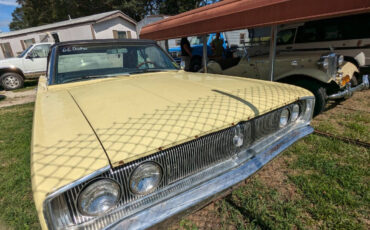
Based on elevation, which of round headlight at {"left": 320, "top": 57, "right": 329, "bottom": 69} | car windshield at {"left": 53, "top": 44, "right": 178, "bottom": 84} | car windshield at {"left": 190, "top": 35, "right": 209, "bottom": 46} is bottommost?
round headlight at {"left": 320, "top": 57, "right": 329, "bottom": 69}

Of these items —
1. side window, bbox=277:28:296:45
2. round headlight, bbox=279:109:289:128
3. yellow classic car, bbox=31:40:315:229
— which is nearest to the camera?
yellow classic car, bbox=31:40:315:229

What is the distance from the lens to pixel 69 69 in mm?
2455

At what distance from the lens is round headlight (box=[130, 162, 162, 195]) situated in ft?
3.72

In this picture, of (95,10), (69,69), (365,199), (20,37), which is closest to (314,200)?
(365,199)

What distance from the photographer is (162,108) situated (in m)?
1.49

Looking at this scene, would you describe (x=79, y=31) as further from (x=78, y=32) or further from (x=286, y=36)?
(x=286, y=36)

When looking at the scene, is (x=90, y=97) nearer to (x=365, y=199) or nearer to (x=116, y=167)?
(x=116, y=167)

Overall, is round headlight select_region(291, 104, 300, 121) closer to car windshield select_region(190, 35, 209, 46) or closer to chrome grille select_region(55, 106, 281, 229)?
chrome grille select_region(55, 106, 281, 229)

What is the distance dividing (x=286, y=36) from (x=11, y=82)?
10.6m

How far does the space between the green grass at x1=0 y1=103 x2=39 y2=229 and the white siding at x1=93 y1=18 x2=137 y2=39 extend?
40.5ft

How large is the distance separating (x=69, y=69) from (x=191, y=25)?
13.3 feet

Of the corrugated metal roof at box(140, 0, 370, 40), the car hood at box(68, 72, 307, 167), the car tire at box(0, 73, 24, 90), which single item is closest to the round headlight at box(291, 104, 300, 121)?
the car hood at box(68, 72, 307, 167)

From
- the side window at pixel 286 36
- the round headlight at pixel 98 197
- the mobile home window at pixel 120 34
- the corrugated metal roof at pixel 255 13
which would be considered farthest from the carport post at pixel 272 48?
the mobile home window at pixel 120 34

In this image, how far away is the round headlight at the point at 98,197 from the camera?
1002mm
